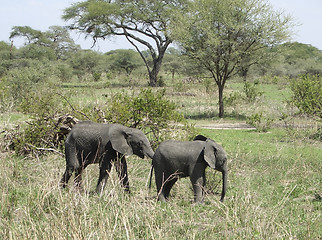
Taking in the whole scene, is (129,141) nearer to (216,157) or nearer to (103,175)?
(103,175)

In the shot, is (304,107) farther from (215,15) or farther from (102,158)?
(102,158)

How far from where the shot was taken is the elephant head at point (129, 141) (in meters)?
6.02

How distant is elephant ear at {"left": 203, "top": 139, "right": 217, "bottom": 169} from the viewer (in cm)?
564

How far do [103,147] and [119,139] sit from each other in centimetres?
30

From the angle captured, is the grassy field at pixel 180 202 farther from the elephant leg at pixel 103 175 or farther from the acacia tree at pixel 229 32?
the acacia tree at pixel 229 32

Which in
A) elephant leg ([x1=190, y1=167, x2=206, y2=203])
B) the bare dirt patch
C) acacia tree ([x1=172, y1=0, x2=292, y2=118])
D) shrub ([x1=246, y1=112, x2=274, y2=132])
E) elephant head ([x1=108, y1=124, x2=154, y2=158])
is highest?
acacia tree ([x1=172, y1=0, x2=292, y2=118])

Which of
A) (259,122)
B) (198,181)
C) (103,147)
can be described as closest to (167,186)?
(198,181)

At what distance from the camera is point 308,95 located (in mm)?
15555

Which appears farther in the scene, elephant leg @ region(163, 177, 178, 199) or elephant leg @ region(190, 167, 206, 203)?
elephant leg @ region(163, 177, 178, 199)

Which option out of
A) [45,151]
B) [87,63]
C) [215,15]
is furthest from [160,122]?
[87,63]

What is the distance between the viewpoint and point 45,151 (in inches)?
353

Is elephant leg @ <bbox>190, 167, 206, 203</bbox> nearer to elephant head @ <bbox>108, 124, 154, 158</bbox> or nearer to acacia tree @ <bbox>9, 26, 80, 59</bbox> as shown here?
elephant head @ <bbox>108, 124, 154, 158</bbox>

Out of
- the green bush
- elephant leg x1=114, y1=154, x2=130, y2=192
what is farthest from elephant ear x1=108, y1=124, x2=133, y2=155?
the green bush

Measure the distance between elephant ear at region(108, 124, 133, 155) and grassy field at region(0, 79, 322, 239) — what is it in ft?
1.59
